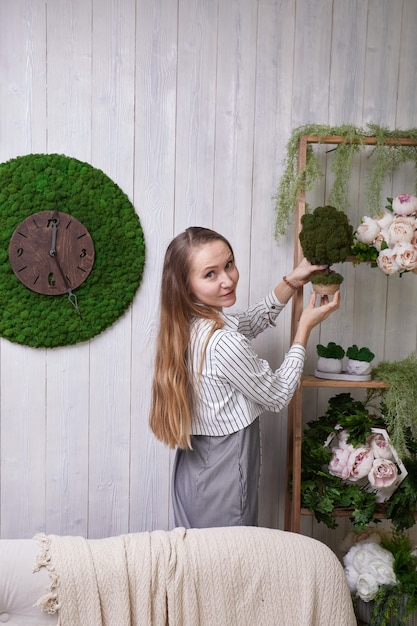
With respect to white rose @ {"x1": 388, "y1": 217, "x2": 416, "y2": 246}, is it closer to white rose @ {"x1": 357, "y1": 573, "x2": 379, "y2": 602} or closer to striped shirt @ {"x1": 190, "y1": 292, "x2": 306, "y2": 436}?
striped shirt @ {"x1": 190, "y1": 292, "x2": 306, "y2": 436}

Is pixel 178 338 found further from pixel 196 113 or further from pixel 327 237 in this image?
pixel 196 113

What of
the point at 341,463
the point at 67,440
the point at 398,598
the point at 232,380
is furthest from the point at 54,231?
the point at 398,598

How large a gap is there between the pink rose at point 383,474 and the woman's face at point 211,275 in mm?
725

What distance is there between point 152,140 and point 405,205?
908 millimetres

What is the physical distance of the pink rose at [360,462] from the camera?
2.16m

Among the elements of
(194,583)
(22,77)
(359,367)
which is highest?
(22,77)

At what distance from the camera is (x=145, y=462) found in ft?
8.11

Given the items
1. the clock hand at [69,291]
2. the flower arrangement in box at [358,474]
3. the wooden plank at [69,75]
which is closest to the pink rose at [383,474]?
the flower arrangement in box at [358,474]

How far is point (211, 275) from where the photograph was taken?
199 centimetres

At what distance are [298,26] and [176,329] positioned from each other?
1.25 m

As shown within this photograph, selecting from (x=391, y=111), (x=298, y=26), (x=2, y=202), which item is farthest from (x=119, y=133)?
(x=391, y=111)

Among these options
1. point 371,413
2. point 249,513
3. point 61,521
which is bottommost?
point 61,521

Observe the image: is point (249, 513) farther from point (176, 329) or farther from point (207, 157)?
point (207, 157)

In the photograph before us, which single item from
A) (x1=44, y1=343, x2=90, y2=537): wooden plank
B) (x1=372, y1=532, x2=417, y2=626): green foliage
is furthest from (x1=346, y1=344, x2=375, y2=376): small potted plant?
(x1=44, y1=343, x2=90, y2=537): wooden plank
